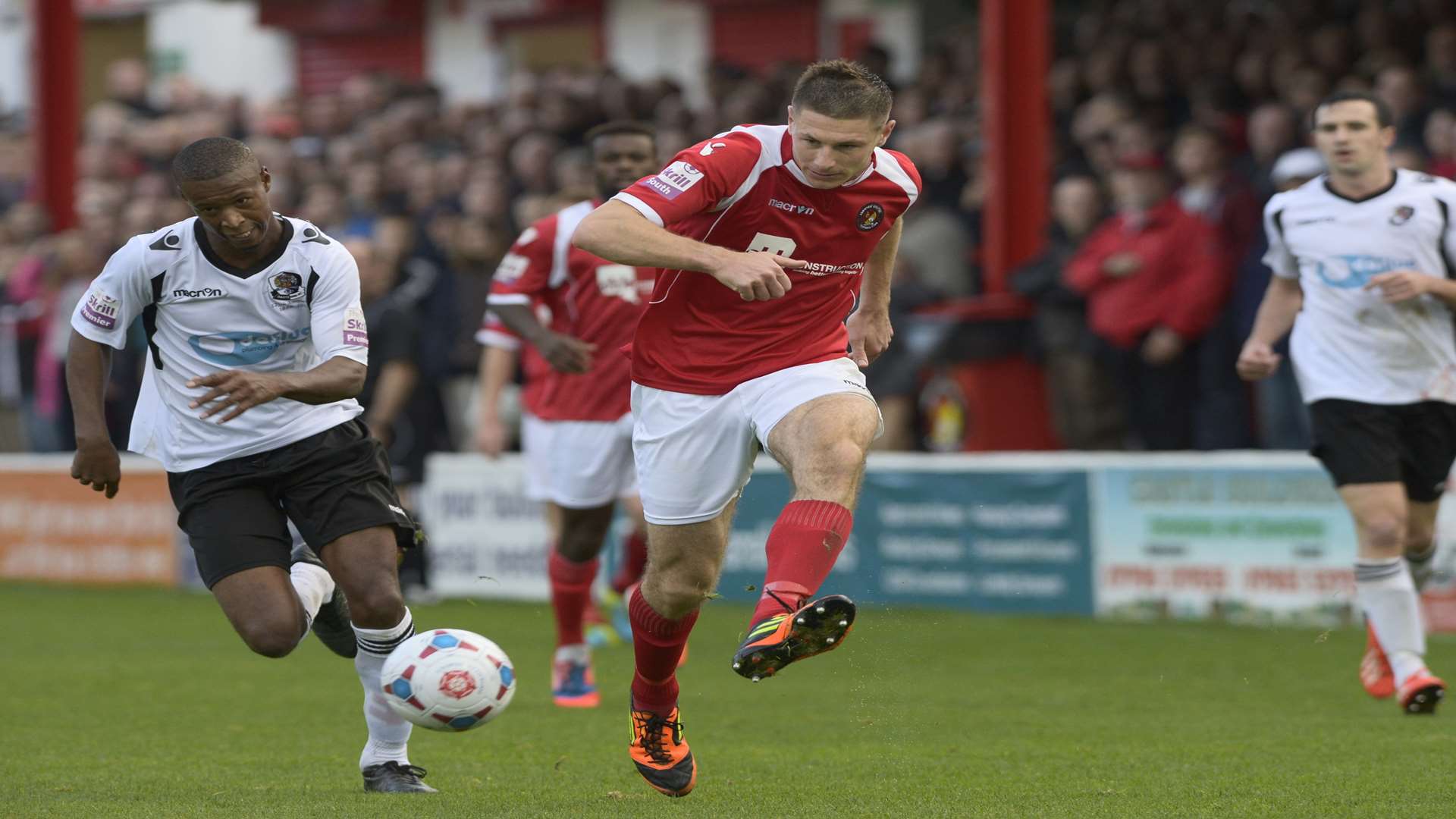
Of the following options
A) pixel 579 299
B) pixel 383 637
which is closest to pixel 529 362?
pixel 579 299

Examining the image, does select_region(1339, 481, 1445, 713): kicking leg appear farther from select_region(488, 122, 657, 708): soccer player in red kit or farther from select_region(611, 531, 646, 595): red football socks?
select_region(611, 531, 646, 595): red football socks

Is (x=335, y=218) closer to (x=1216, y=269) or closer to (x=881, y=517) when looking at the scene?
(x=881, y=517)

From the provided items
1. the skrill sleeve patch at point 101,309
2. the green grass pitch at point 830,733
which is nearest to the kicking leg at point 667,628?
the green grass pitch at point 830,733

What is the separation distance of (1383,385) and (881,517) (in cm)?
518

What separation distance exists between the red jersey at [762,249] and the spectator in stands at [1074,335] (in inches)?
272

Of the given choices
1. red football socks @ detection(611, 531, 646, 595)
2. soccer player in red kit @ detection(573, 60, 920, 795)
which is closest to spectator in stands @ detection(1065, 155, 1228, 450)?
Result: red football socks @ detection(611, 531, 646, 595)

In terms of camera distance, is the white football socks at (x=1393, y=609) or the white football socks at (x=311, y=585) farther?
the white football socks at (x=1393, y=609)

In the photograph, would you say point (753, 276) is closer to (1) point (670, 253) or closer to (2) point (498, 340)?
(1) point (670, 253)

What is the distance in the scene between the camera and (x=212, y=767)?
23.4 feet

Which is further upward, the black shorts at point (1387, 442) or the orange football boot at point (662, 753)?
the black shorts at point (1387, 442)

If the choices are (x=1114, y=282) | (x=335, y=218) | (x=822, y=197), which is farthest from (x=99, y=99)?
(x=822, y=197)

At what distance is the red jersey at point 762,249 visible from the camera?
20.5 ft

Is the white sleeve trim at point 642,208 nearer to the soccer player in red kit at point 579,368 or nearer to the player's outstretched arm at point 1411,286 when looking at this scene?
the soccer player in red kit at point 579,368

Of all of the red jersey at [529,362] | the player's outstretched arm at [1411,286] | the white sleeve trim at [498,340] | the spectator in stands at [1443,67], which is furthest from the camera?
the spectator in stands at [1443,67]
